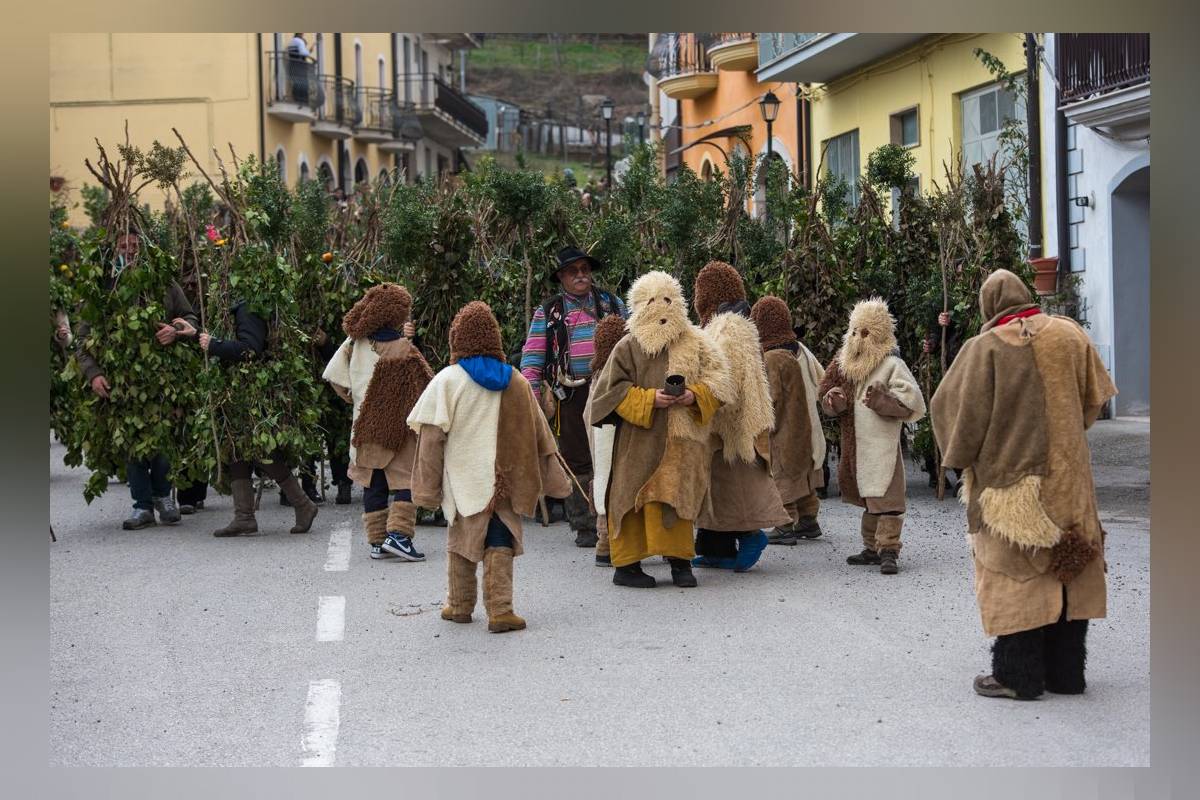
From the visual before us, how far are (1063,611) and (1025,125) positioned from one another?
1593 cm

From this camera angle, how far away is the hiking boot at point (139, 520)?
12.9m

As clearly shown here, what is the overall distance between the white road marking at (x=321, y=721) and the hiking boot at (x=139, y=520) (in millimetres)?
5913

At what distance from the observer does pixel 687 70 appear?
1419 inches

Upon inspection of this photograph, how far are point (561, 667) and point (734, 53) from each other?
2573cm

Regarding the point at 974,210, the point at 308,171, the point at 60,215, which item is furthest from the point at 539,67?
the point at 974,210

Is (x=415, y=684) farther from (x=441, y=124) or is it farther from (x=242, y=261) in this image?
(x=441, y=124)

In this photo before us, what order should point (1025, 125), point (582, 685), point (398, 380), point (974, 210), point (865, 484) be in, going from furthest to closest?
point (1025, 125)
point (974, 210)
point (398, 380)
point (865, 484)
point (582, 685)

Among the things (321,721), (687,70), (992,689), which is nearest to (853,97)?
(687,70)

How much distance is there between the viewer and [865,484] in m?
10.1

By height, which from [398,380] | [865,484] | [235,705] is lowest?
[235,705]

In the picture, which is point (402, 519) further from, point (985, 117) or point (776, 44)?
point (776, 44)

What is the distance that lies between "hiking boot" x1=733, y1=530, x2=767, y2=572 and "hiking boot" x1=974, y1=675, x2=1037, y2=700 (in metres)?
3.34

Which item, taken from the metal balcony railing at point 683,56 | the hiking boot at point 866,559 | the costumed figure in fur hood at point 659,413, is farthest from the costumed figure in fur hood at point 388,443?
the metal balcony railing at point 683,56

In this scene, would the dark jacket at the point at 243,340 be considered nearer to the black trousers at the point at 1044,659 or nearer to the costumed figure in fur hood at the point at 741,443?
the costumed figure in fur hood at the point at 741,443
